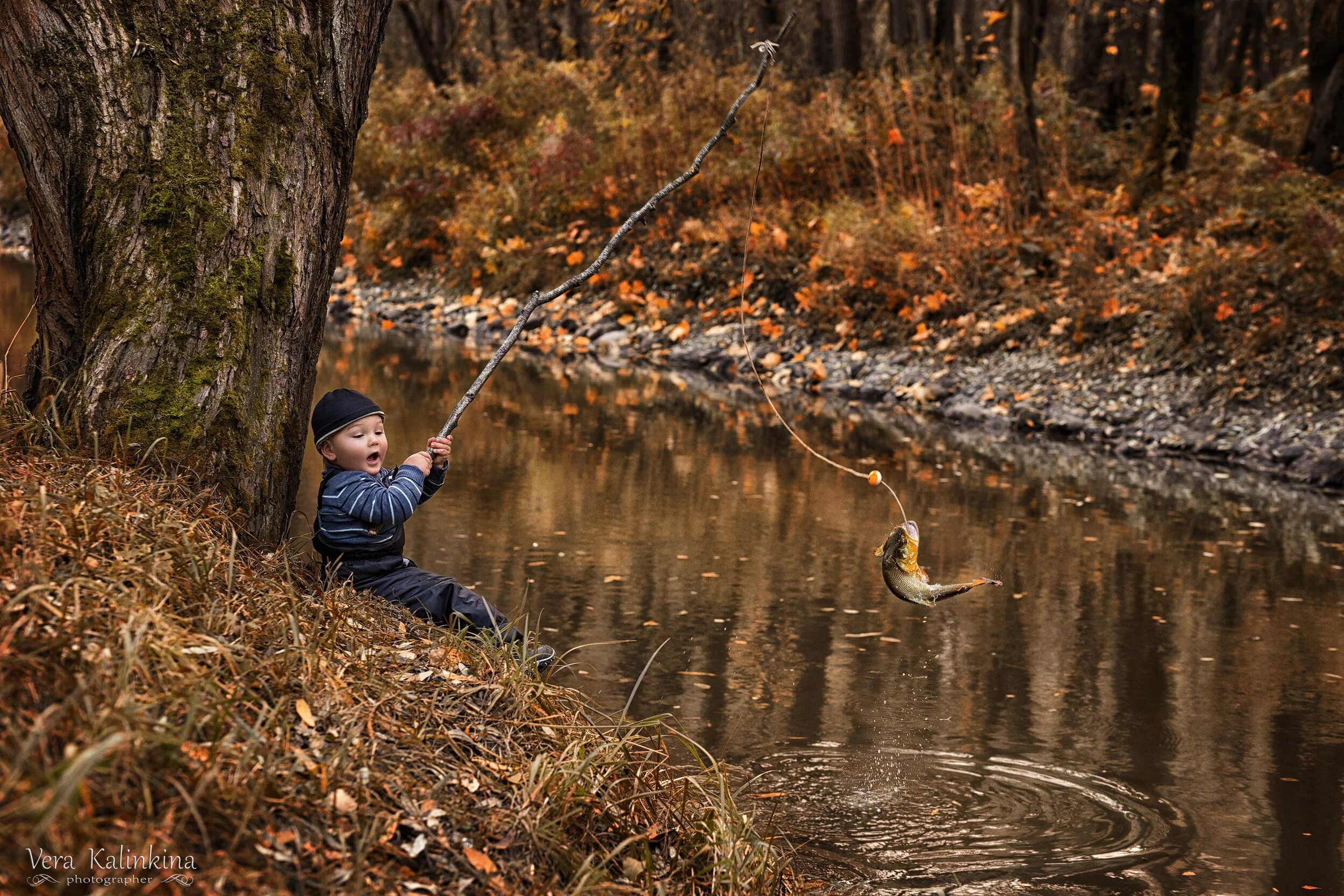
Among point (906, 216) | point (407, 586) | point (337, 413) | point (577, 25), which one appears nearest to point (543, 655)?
point (407, 586)

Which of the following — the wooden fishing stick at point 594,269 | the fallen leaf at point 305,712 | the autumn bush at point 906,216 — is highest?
the autumn bush at point 906,216

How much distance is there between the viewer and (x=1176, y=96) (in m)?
17.2

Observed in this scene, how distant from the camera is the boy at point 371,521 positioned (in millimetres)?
4469

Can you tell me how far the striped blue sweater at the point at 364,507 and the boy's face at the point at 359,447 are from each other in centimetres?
3

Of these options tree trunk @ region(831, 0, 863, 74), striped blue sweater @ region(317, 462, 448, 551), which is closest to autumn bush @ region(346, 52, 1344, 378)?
tree trunk @ region(831, 0, 863, 74)

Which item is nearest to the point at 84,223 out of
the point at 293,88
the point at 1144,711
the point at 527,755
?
the point at 293,88

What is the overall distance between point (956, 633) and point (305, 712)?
4475 millimetres

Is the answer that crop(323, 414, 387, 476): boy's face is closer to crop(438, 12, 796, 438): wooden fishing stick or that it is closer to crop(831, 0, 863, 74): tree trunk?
crop(438, 12, 796, 438): wooden fishing stick

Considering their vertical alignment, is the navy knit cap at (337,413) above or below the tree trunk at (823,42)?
below

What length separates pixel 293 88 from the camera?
429cm

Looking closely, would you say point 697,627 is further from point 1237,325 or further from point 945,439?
point 1237,325

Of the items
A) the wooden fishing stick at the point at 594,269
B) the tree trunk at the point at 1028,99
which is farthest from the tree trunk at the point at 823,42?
the wooden fishing stick at the point at 594,269

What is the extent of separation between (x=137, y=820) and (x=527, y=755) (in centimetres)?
126

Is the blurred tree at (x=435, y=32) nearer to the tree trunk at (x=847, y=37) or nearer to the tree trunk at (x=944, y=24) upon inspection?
the tree trunk at (x=847, y=37)
